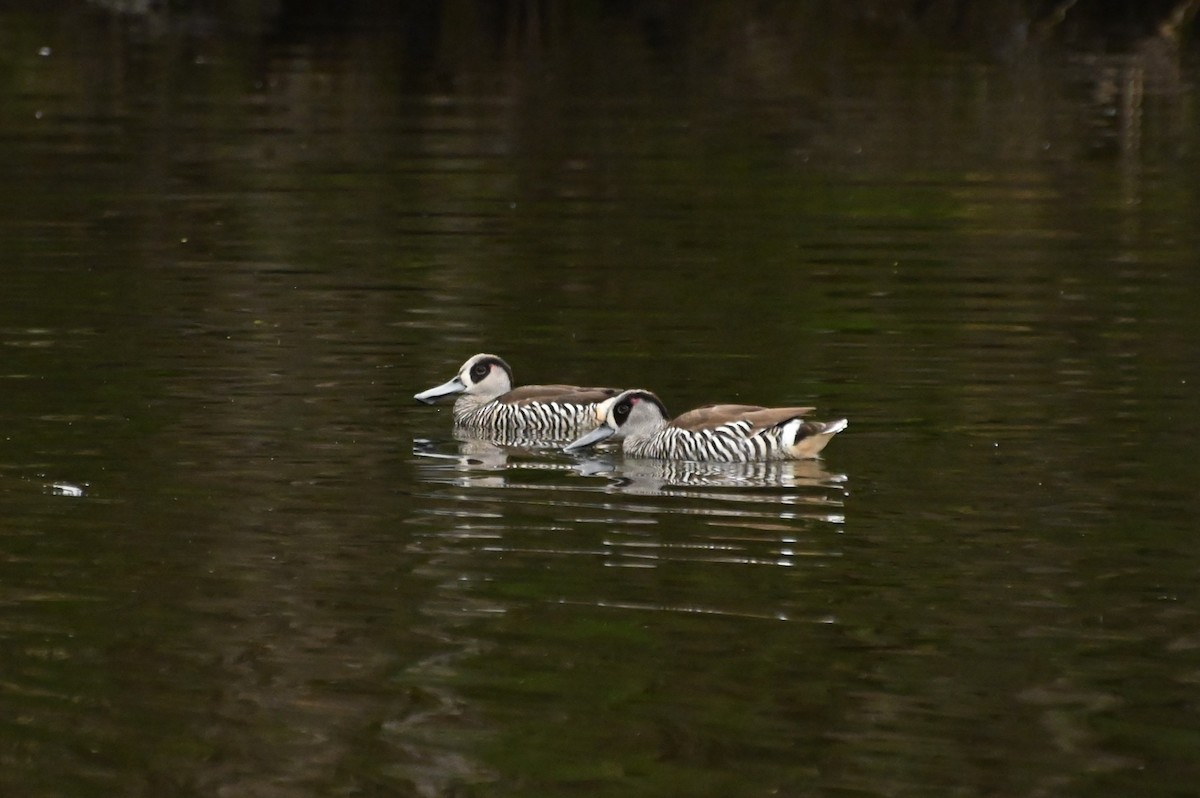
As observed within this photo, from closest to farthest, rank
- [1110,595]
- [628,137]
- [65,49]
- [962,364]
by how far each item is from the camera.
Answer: [1110,595] → [962,364] → [628,137] → [65,49]

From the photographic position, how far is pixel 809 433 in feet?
35.7

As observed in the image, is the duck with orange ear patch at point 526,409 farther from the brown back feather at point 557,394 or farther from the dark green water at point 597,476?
the dark green water at point 597,476

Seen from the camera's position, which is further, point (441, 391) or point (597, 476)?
point (441, 391)

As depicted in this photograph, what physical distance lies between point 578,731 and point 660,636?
939 millimetres

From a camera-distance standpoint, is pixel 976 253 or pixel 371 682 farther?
pixel 976 253

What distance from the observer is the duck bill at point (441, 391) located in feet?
40.6

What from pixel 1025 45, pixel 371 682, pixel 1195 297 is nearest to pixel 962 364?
pixel 1195 297

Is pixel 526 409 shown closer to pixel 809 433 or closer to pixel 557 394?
pixel 557 394

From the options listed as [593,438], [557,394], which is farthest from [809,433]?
[557,394]

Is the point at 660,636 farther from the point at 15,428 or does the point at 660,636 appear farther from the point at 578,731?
the point at 15,428

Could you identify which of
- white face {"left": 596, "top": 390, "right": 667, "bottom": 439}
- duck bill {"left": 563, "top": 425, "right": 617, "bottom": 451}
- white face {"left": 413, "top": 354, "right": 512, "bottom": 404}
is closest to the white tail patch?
white face {"left": 596, "top": 390, "right": 667, "bottom": 439}

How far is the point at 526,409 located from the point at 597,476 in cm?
133

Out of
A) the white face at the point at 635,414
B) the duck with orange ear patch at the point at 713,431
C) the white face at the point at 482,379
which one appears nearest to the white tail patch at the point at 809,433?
the duck with orange ear patch at the point at 713,431

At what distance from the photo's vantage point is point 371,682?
7523 millimetres
